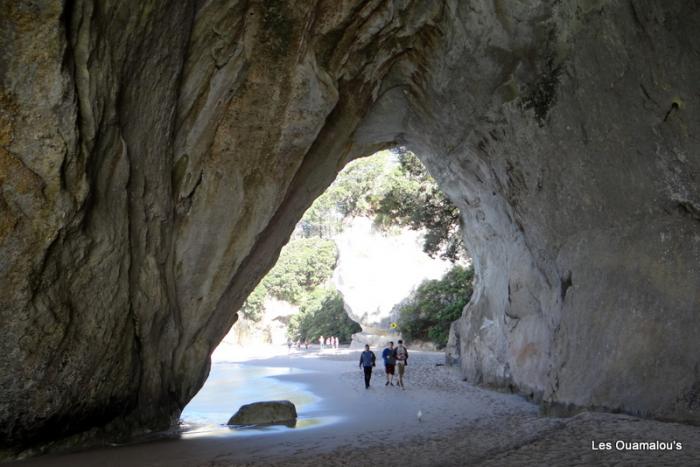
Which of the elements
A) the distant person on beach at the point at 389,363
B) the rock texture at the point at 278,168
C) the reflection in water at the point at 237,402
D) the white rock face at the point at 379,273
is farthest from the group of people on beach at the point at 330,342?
the rock texture at the point at 278,168

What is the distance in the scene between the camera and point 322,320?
A: 43.9 meters

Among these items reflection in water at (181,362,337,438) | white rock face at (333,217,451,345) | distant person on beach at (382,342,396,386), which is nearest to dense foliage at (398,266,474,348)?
white rock face at (333,217,451,345)

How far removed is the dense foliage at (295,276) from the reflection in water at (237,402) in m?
26.7

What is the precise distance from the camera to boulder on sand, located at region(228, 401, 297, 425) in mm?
9820

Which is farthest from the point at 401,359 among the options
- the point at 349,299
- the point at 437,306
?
the point at 349,299

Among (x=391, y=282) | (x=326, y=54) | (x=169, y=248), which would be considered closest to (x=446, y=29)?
(x=326, y=54)

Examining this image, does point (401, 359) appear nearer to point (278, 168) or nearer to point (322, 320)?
point (278, 168)

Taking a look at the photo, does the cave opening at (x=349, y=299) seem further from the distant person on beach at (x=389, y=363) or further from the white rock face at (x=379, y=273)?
the distant person on beach at (x=389, y=363)

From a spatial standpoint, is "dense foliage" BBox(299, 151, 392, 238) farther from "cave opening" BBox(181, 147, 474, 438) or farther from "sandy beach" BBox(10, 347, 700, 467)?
"sandy beach" BBox(10, 347, 700, 467)

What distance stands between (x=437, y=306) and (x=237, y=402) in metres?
16.1

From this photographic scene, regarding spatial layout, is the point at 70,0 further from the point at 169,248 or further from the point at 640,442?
the point at 640,442

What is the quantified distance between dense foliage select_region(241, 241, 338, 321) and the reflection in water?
2667cm

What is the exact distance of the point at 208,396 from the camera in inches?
610

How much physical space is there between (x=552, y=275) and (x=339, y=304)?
33.3 m
